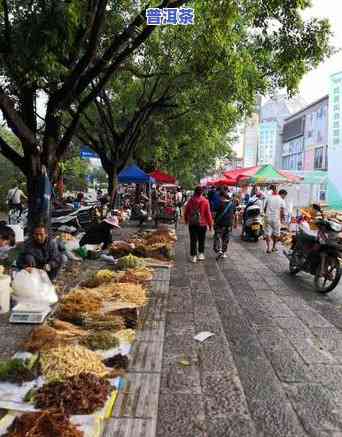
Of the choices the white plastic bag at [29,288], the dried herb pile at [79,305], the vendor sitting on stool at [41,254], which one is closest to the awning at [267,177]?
the vendor sitting on stool at [41,254]

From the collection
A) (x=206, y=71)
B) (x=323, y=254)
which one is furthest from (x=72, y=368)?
(x=206, y=71)

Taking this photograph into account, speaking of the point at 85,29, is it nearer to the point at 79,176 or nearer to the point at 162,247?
the point at 162,247

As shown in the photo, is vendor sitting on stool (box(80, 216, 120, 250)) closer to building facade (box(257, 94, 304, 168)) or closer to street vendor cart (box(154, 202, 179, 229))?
street vendor cart (box(154, 202, 179, 229))

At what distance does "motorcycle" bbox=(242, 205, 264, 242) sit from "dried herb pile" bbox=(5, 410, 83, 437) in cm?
1346

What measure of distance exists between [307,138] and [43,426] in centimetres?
7268

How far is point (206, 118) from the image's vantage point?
18688 mm

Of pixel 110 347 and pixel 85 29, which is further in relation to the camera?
pixel 85 29

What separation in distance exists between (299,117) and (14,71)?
242 feet

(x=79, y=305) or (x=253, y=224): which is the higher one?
(x=253, y=224)

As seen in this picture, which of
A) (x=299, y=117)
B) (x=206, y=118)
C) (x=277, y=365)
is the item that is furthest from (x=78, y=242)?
(x=299, y=117)

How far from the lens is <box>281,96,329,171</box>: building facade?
63250 mm

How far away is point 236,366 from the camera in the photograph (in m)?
4.55

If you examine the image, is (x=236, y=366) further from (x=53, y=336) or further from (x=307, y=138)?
(x=307, y=138)

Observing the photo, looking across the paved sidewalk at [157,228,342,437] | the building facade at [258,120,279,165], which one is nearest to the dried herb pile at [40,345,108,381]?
the paved sidewalk at [157,228,342,437]
